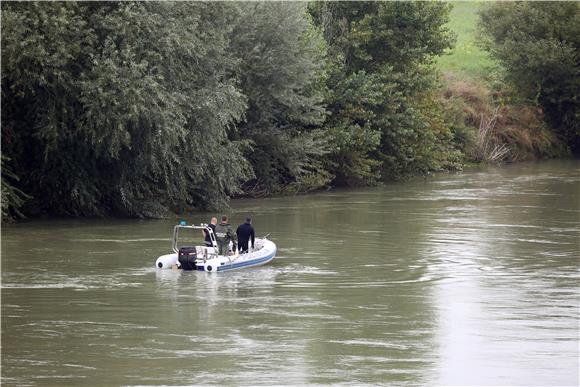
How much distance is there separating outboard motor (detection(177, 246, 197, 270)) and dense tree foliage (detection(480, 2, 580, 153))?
36.7m

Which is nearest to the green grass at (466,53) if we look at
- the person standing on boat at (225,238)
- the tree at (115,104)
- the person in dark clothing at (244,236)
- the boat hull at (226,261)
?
the tree at (115,104)

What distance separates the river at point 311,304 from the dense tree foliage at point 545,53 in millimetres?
22827

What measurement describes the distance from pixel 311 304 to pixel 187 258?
13.5 feet

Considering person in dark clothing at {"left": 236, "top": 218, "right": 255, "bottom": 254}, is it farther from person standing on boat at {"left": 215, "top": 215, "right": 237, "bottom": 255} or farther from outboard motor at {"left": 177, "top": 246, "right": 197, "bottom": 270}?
outboard motor at {"left": 177, "top": 246, "right": 197, "bottom": 270}

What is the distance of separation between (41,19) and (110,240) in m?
6.25

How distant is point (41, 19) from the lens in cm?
3222

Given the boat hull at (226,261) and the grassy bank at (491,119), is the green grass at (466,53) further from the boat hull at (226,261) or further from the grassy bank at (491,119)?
the boat hull at (226,261)

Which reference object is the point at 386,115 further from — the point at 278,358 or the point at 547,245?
the point at 278,358

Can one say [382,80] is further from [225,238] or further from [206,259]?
[206,259]

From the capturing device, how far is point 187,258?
86.1 ft

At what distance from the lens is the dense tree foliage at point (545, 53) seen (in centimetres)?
5962

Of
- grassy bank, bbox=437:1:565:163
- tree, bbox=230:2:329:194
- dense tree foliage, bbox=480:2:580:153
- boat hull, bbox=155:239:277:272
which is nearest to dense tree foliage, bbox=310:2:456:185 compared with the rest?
tree, bbox=230:2:329:194

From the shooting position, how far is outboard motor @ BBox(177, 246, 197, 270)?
85.9 ft

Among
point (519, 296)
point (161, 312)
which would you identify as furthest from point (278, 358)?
point (519, 296)
